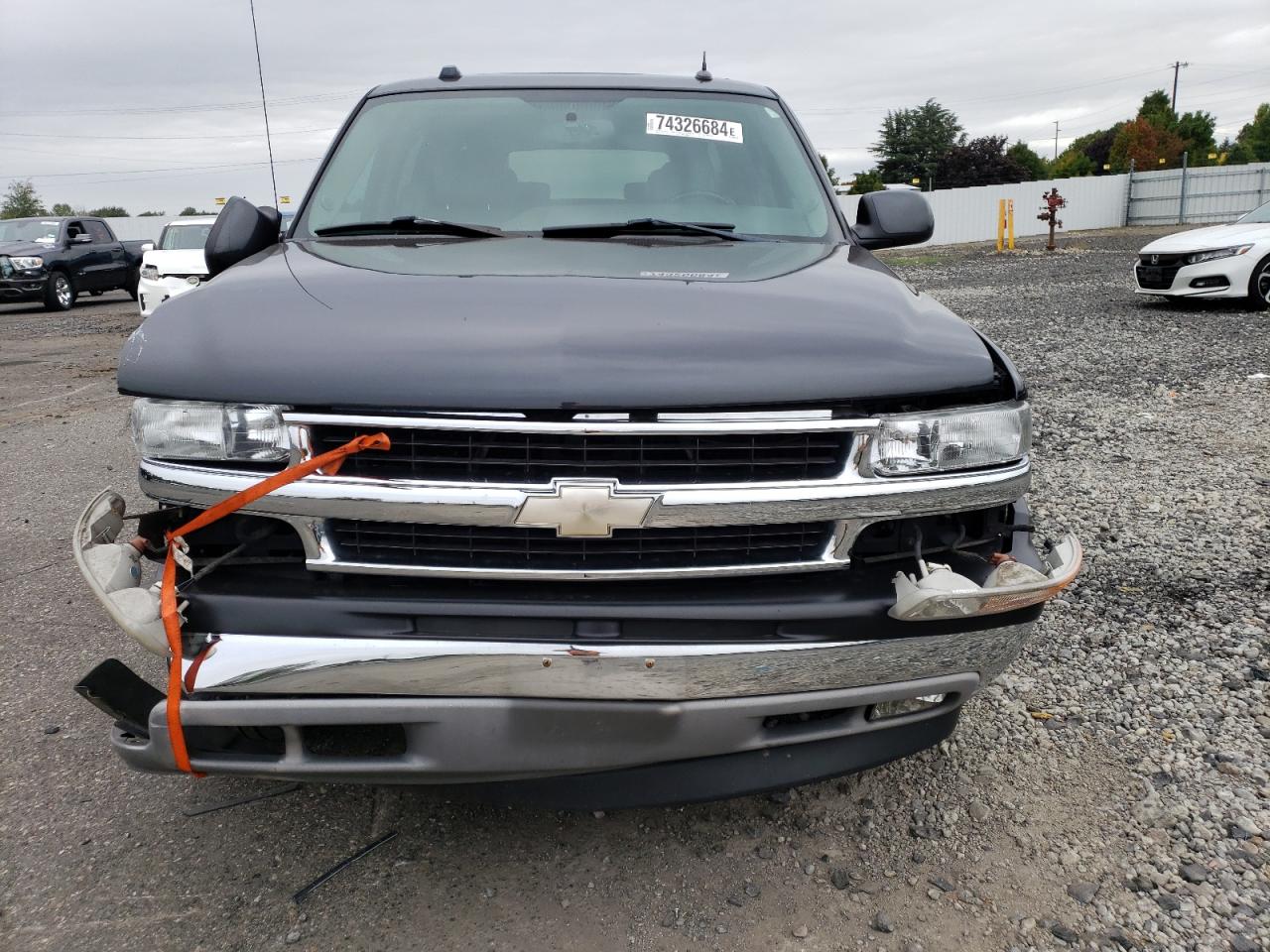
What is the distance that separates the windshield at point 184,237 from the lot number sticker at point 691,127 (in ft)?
43.5

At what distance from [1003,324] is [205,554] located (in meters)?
11.3

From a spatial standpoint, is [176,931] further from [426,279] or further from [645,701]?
[426,279]

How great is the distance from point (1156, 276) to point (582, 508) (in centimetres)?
1237

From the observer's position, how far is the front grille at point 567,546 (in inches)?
79.9

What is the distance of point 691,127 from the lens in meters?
3.45

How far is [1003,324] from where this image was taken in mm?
12047

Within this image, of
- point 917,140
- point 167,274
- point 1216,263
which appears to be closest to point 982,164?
point 917,140

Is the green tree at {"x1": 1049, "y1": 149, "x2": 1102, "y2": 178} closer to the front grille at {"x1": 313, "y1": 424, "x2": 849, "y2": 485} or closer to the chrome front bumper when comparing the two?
the front grille at {"x1": 313, "y1": 424, "x2": 849, "y2": 485}

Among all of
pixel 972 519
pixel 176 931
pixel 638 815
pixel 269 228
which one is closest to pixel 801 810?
pixel 638 815

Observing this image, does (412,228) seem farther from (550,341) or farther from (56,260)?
(56,260)

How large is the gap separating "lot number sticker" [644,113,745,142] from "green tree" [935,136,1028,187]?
61.4m

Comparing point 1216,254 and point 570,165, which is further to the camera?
point 1216,254

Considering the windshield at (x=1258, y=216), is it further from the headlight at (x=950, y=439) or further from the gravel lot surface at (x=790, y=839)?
the headlight at (x=950, y=439)

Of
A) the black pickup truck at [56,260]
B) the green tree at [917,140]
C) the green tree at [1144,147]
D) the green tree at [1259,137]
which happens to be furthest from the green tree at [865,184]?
the green tree at [1259,137]
